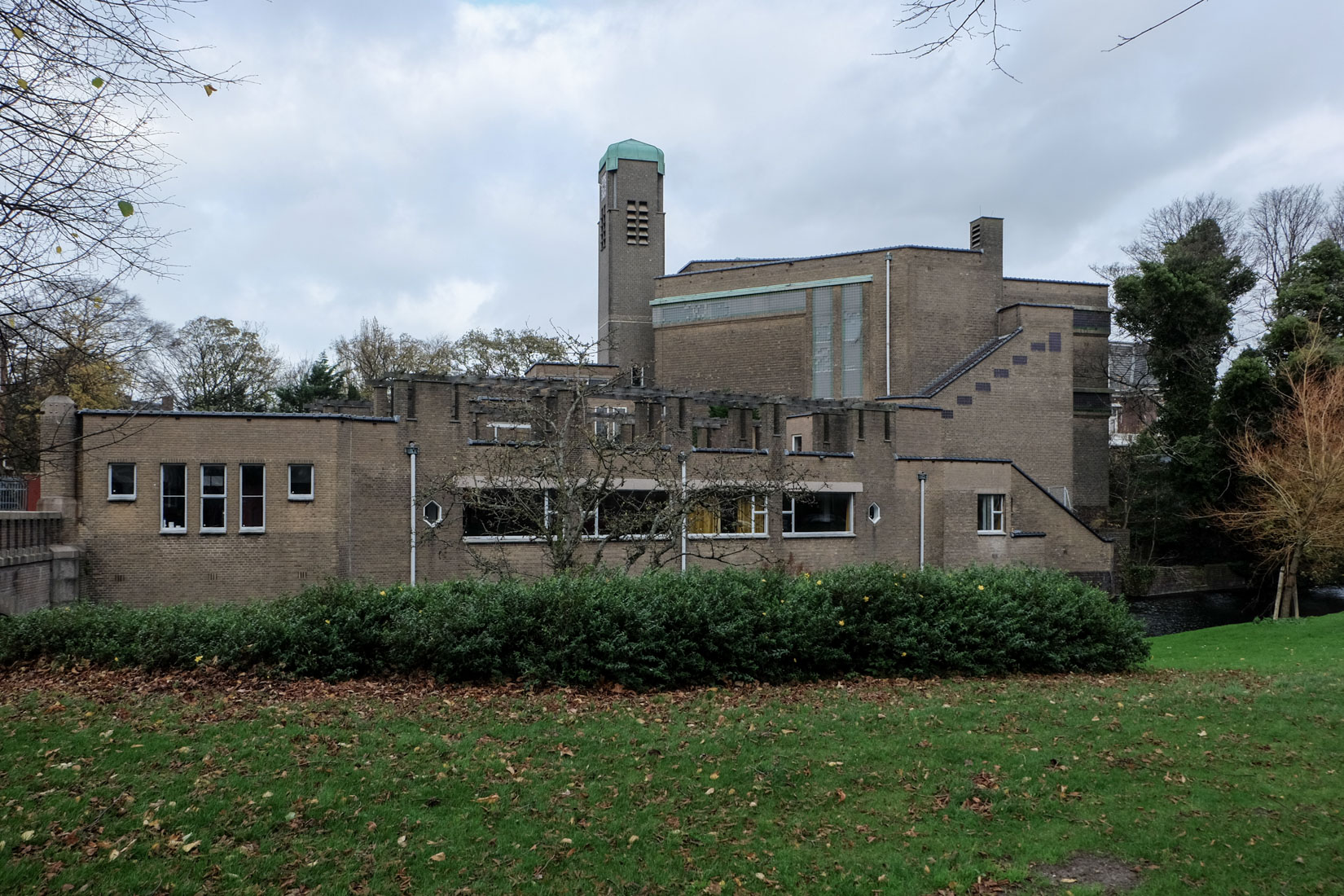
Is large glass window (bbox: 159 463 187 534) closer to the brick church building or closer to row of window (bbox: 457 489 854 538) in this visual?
the brick church building

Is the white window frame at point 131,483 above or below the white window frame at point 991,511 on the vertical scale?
above

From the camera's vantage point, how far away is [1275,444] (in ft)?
117

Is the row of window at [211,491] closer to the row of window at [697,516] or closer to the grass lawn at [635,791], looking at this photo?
the row of window at [697,516]

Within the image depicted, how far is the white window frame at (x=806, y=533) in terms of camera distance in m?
31.1

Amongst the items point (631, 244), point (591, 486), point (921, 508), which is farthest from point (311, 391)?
point (591, 486)

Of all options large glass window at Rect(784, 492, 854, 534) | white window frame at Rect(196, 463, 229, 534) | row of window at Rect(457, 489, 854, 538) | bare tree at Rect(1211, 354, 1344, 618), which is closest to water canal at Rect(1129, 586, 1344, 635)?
bare tree at Rect(1211, 354, 1344, 618)

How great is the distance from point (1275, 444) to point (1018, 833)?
3536 centimetres

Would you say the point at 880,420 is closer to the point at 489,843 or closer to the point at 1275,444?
the point at 1275,444

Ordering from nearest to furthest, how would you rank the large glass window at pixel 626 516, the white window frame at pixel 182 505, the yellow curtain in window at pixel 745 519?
the large glass window at pixel 626 516, the white window frame at pixel 182 505, the yellow curtain in window at pixel 745 519

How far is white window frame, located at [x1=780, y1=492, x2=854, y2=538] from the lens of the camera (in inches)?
1223

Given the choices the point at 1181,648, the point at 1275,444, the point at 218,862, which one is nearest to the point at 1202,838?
the point at 218,862

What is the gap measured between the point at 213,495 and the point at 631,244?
36.3 meters

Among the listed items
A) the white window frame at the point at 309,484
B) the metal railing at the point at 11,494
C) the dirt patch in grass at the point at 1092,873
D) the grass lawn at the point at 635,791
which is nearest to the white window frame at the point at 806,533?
the white window frame at the point at 309,484

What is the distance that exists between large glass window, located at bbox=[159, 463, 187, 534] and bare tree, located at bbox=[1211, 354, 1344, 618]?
1357 inches
